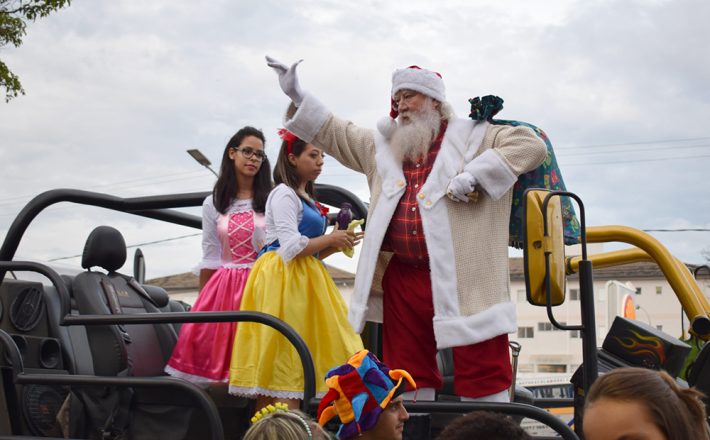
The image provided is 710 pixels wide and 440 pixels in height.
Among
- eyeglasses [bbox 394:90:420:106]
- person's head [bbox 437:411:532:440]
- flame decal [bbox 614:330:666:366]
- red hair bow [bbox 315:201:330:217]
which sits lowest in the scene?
person's head [bbox 437:411:532:440]

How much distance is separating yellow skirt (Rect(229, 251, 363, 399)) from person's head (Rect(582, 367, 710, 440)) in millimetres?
2040

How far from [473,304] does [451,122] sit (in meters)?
0.81

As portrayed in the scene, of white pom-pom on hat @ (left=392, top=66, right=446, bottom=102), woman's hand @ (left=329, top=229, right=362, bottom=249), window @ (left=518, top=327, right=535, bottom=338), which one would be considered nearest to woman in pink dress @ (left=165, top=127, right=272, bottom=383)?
woman's hand @ (left=329, top=229, right=362, bottom=249)

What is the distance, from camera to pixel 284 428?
234 cm

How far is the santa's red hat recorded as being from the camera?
12.8ft

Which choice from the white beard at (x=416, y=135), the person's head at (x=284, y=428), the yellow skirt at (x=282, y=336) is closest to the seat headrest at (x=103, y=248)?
the yellow skirt at (x=282, y=336)

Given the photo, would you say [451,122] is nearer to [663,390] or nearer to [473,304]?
[473,304]

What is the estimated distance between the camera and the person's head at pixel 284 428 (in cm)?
232

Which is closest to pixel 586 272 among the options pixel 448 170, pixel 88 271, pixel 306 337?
pixel 448 170

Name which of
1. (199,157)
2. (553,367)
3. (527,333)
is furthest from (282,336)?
(527,333)

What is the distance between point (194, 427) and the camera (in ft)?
13.1

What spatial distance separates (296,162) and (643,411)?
8.70ft

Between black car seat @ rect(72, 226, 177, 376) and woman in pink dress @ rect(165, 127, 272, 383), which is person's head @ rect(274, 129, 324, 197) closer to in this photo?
woman in pink dress @ rect(165, 127, 272, 383)

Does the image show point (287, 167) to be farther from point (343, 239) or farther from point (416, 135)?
point (416, 135)
